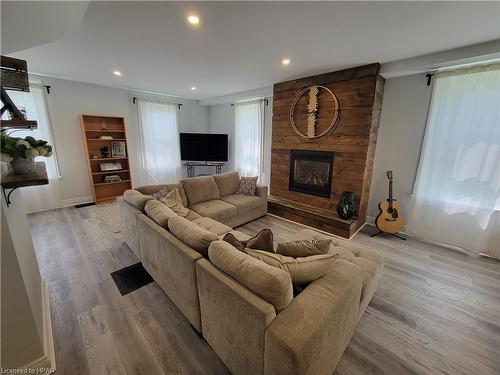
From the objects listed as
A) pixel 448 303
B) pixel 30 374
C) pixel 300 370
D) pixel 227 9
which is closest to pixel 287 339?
pixel 300 370

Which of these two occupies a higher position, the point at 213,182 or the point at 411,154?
the point at 411,154

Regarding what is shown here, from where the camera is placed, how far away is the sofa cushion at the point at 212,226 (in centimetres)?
238

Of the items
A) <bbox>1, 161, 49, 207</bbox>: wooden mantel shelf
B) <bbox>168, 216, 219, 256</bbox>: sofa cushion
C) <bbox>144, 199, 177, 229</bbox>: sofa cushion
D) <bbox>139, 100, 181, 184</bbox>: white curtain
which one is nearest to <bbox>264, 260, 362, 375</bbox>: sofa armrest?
<bbox>168, 216, 219, 256</bbox>: sofa cushion

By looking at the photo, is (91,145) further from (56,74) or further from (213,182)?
(213,182)

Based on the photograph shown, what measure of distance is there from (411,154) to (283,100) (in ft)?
7.62

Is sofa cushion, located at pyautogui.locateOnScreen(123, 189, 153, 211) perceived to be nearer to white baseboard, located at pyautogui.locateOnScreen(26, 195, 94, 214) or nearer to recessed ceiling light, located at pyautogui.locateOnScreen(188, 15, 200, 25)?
recessed ceiling light, located at pyautogui.locateOnScreen(188, 15, 200, 25)

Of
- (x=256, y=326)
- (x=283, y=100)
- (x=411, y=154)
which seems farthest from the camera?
(x=283, y=100)

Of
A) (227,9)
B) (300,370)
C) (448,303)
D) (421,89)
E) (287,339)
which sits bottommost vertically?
(448,303)

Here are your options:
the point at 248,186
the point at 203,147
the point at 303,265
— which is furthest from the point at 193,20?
the point at 203,147

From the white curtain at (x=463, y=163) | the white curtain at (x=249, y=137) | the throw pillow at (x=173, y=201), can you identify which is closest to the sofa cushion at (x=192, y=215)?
the throw pillow at (x=173, y=201)

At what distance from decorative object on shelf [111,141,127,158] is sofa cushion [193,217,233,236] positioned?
3244 millimetres

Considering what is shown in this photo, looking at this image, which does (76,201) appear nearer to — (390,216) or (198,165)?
(198,165)

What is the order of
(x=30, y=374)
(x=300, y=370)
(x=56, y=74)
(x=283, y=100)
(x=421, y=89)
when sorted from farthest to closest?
(x=283, y=100)
(x=56, y=74)
(x=421, y=89)
(x=30, y=374)
(x=300, y=370)

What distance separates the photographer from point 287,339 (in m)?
0.88
